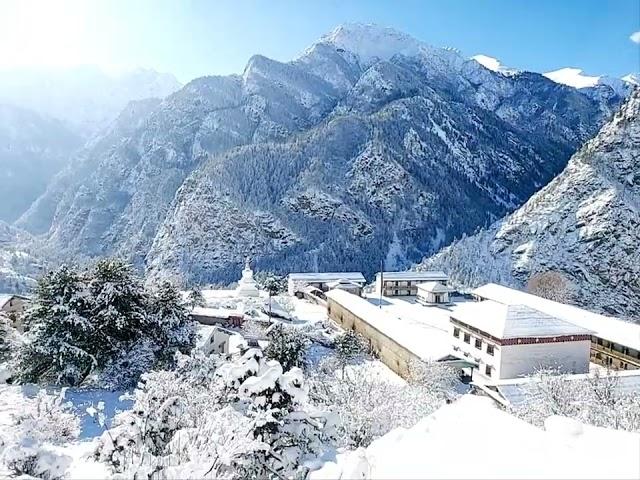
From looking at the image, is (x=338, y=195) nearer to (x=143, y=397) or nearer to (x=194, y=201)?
(x=194, y=201)

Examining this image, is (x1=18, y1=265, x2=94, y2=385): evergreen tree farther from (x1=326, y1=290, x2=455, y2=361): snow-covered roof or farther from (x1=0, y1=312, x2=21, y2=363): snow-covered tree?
(x1=326, y1=290, x2=455, y2=361): snow-covered roof

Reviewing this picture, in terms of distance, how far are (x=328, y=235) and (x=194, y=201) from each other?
30.5m

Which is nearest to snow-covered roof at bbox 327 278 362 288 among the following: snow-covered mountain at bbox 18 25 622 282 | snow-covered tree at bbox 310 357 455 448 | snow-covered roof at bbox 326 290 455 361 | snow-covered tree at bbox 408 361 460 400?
snow-covered roof at bbox 326 290 455 361

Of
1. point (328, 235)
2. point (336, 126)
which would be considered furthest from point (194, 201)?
point (336, 126)

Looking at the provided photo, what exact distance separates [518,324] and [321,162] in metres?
95.7

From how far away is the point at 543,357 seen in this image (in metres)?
23.3

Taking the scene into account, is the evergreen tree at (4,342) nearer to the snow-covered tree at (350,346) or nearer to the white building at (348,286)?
the snow-covered tree at (350,346)

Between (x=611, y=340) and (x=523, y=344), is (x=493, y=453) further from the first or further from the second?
(x=611, y=340)

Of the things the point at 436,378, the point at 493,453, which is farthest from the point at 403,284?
the point at 493,453

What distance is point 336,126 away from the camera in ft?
407

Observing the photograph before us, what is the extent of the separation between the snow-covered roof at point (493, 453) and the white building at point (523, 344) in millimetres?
17050

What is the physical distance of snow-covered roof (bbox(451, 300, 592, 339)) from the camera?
75.6 ft

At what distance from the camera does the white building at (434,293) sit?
1848 inches

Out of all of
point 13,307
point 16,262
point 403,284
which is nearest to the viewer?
point 13,307
